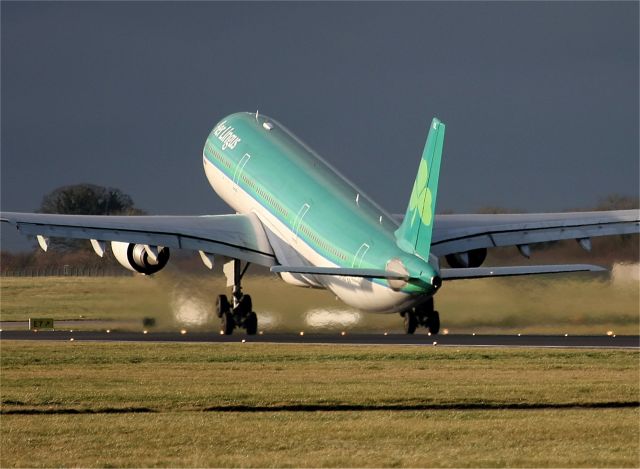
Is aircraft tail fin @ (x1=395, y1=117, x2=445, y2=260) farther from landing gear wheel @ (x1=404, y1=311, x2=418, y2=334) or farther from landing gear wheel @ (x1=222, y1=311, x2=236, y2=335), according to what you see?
landing gear wheel @ (x1=222, y1=311, x2=236, y2=335)

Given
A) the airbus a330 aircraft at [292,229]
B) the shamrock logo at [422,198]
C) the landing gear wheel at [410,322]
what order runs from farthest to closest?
the landing gear wheel at [410,322] < the airbus a330 aircraft at [292,229] < the shamrock logo at [422,198]

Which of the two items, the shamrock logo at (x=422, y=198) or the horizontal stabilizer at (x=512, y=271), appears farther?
the shamrock logo at (x=422, y=198)

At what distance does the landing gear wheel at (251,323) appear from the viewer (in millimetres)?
57884

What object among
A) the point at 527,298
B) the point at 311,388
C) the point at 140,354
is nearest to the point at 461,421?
the point at 311,388

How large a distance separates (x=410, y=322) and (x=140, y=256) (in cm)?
1010

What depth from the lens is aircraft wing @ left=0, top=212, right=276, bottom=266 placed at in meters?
53.9

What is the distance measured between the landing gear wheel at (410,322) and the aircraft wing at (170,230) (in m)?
5.86

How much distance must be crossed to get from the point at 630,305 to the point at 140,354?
19113 millimetres

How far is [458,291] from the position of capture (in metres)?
57.9

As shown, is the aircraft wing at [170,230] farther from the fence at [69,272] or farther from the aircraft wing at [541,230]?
the aircraft wing at [541,230]

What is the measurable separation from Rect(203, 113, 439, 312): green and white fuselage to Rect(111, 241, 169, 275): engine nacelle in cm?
422

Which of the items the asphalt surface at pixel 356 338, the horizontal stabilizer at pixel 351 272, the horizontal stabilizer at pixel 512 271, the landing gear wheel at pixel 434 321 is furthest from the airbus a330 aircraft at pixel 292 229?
the asphalt surface at pixel 356 338

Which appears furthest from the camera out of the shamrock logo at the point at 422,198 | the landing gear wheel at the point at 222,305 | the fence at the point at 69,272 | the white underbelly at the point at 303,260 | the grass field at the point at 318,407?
the fence at the point at 69,272

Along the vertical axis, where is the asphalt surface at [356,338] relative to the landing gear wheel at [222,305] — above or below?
below
